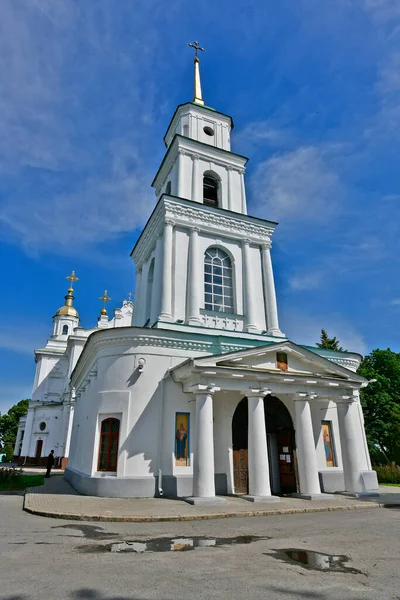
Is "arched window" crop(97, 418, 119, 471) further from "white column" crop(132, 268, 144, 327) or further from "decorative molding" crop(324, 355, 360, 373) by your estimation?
"decorative molding" crop(324, 355, 360, 373)

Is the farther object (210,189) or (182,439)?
(210,189)

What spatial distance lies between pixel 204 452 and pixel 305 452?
3.90 meters

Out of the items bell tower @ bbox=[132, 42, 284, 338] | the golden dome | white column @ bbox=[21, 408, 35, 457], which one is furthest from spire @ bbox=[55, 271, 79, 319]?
bell tower @ bbox=[132, 42, 284, 338]

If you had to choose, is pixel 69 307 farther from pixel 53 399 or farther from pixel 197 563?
pixel 197 563

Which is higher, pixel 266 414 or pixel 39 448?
pixel 266 414

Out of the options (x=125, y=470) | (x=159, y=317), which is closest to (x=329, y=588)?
(x=125, y=470)

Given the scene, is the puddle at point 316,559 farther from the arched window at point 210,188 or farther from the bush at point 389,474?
the arched window at point 210,188

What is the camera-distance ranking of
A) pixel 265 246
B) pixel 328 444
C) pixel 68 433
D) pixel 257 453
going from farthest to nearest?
pixel 68 433, pixel 265 246, pixel 328 444, pixel 257 453

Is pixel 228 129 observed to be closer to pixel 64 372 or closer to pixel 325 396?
pixel 325 396

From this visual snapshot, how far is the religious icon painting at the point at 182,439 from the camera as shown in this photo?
13.0 metres

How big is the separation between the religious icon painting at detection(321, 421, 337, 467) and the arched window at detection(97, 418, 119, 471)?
8525 millimetres

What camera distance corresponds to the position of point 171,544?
21.3 ft

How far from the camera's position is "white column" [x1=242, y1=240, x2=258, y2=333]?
18406 mm

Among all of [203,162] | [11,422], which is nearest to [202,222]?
[203,162]
